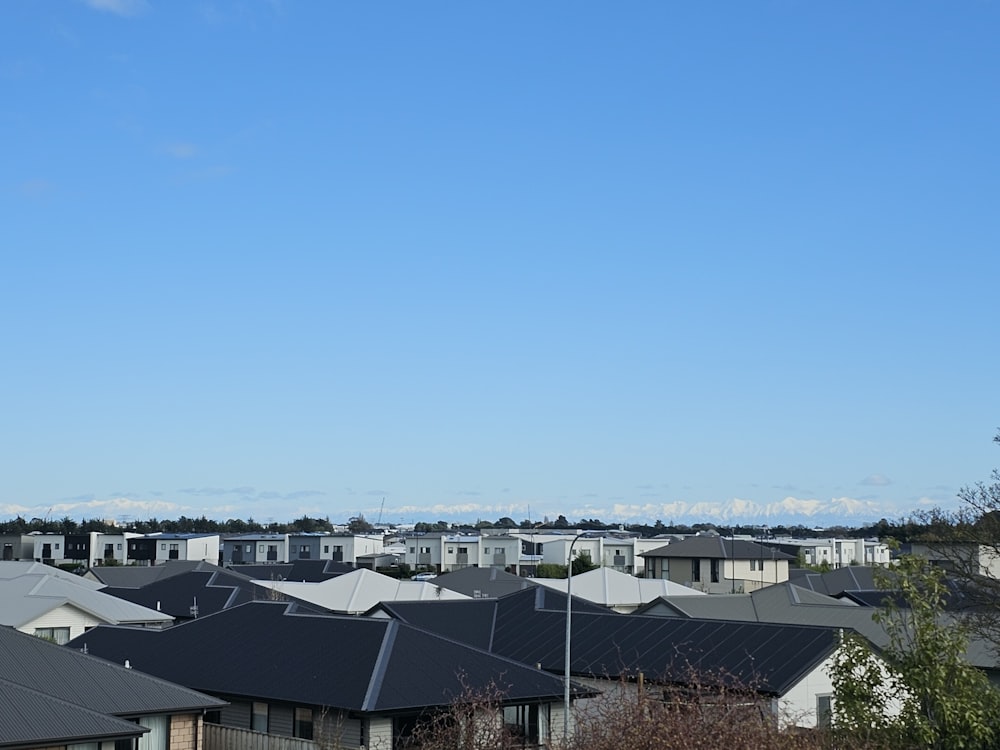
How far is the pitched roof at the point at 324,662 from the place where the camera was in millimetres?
32469

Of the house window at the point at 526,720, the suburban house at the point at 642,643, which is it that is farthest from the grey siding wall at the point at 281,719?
the suburban house at the point at 642,643

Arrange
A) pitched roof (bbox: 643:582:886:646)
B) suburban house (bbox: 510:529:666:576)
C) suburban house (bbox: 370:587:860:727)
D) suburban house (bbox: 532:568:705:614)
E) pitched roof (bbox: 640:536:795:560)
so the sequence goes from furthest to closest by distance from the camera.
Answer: suburban house (bbox: 510:529:666:576), pitched roof (bbox: 640:536:795:560), suburban house (bbox: 532:568:705:614), pitched roof (bbox: 643:582:886:646), suburban house (bbox: 370:587:860:727)

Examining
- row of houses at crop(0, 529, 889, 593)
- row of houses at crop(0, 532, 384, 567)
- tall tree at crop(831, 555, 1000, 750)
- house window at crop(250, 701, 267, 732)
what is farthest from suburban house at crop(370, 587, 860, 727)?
row of houses at crop(0, 532, 384, 567)

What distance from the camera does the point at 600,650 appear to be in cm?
4409

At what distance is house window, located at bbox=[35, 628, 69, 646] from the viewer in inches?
2238

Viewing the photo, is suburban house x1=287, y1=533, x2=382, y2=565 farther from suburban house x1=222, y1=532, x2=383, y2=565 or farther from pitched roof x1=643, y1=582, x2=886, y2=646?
pitched roof x1=643, y1=582, x2=886, y2=646

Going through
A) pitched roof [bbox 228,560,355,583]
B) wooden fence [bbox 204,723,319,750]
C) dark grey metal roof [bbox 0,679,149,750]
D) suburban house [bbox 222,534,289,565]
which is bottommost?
wooden fence [bbox 204,723,319,750]

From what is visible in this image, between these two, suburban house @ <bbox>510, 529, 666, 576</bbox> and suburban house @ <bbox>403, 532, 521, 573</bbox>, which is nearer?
suburban house @ <bbox>510, 529, 666, 576</bbox>

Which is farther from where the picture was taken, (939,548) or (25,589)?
(25,589)

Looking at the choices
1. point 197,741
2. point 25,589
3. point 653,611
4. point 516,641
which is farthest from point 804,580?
point 197,741

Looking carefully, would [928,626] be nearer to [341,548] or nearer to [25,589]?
[25,589]

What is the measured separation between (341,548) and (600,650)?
112 meters

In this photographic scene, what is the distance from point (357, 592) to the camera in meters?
71.9

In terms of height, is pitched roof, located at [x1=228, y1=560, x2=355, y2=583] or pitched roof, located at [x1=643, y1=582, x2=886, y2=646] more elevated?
pitched roof, located at [x1=228, y1=560, x2=355, y2=583]
